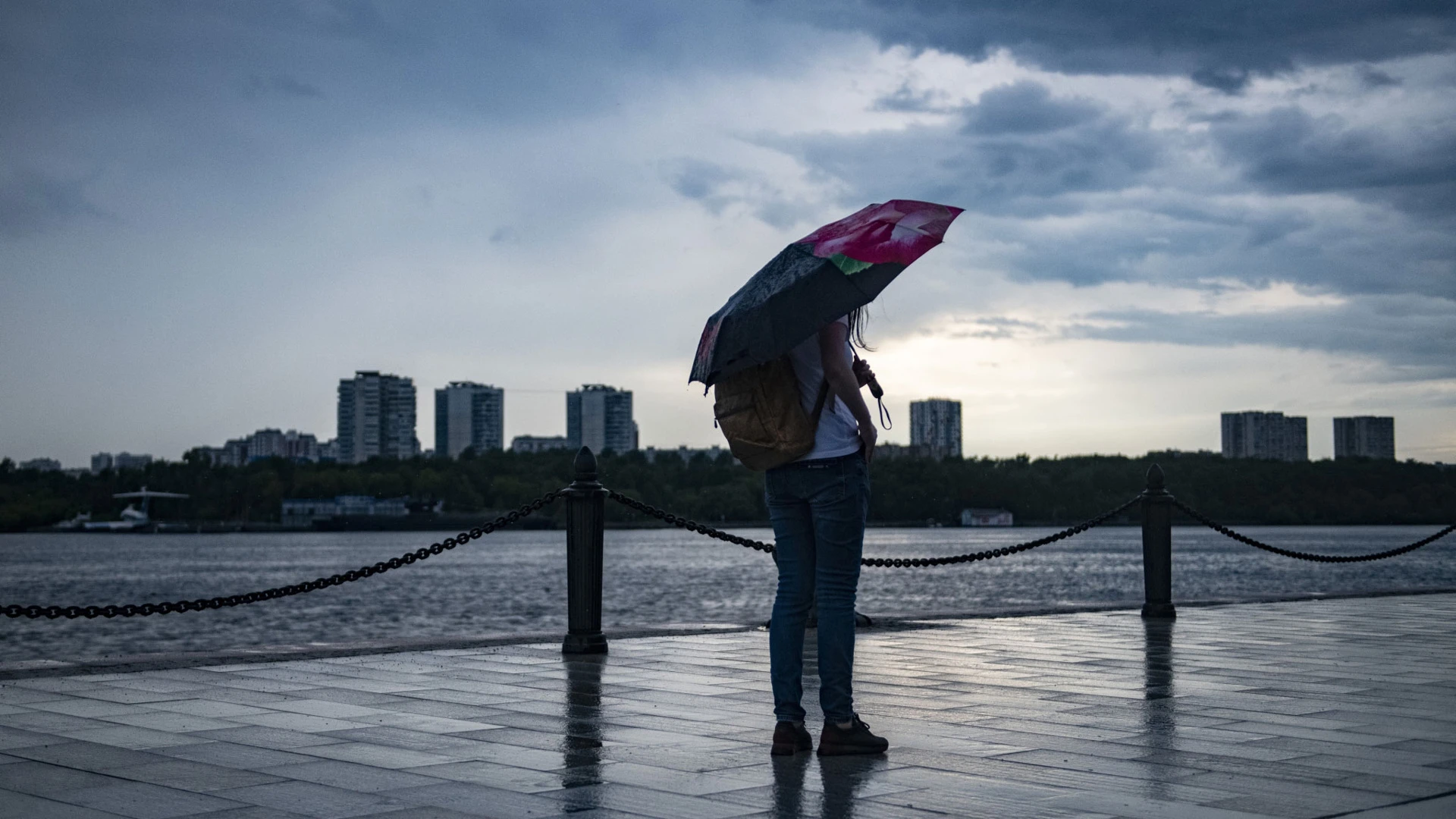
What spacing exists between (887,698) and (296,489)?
581 feet

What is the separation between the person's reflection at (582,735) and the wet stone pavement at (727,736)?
0.06ft

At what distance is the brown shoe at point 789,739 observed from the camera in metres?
5.23

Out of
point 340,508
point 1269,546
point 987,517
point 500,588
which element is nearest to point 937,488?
point 987,517

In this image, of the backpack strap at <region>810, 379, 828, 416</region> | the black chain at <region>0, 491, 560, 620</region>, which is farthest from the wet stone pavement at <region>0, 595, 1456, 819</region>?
the backpack strap at <region>810, 379, 828, 416</region>

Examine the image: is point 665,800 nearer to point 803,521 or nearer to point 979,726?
point 803,521

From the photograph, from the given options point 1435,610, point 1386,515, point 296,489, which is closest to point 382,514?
point 296,489

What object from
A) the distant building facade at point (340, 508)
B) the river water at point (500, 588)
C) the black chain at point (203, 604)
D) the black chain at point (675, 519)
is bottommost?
the river water at point (500, 588)

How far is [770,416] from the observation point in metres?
5.23

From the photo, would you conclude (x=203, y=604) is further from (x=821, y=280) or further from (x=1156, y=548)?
(x=1156, y=548)

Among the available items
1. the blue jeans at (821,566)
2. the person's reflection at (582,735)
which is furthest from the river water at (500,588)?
the blue jeans at (821,566)

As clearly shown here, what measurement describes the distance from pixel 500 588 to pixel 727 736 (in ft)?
194

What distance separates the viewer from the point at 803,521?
5367mm

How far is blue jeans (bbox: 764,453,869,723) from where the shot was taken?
5230 mm

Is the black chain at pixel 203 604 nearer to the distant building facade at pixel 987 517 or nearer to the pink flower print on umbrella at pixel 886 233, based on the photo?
the pink flower print on umbrella at pixel 886 233
